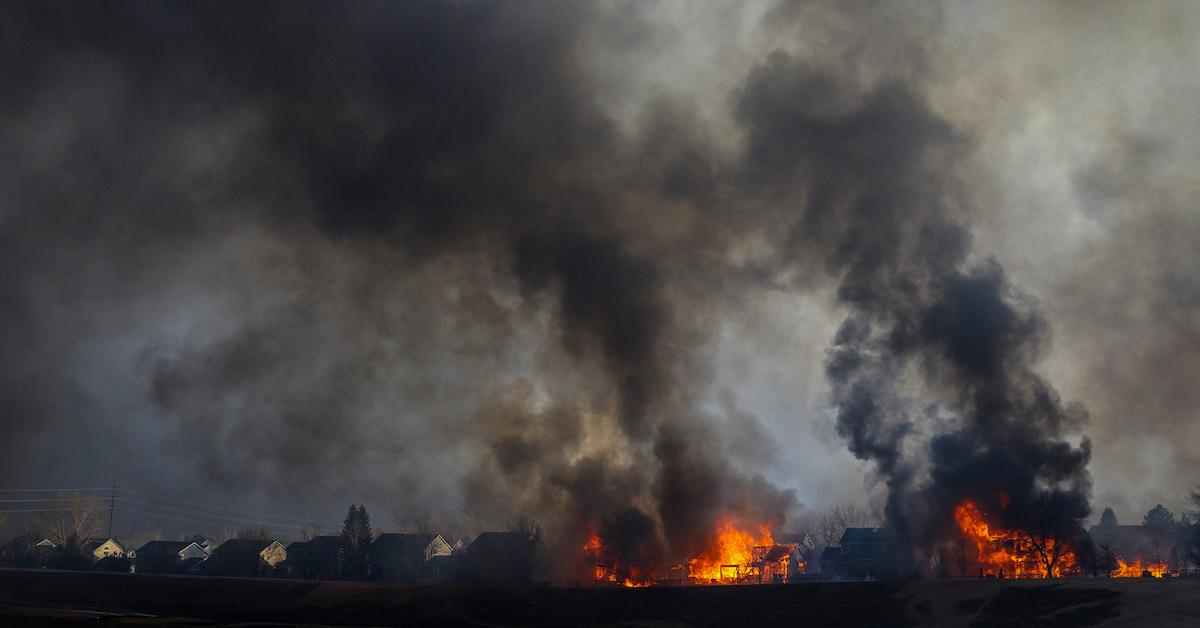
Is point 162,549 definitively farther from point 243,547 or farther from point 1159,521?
point 1159,521

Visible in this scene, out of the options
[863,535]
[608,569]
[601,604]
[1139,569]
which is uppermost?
[863,535]

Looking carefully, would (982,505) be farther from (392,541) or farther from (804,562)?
(392,541)

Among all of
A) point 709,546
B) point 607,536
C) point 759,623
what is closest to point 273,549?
point 607,536

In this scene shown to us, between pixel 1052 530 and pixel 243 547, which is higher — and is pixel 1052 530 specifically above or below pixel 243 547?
above

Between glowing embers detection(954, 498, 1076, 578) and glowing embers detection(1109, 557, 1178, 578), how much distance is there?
20.0 ft

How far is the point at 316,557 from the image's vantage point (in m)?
140

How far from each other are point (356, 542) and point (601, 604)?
58.8m

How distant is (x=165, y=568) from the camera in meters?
150

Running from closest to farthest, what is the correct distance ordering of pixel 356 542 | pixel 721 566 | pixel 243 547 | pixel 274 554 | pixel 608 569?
1. pixel 608 569
2. pixel 721 566
3. pixel 356 542
4. pixel 243 547
5. pixel 274 554

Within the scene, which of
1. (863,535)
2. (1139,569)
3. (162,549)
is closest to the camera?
(1139,569)

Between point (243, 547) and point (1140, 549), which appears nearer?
point (1140, 549)

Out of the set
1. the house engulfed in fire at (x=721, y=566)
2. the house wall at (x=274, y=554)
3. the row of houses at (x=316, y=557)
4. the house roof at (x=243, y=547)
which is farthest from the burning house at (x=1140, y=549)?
the house roof at (x=243, y=547)

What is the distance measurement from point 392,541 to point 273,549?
20.7m

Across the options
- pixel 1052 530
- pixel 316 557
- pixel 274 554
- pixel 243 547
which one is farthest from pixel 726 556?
pixel 243 547
